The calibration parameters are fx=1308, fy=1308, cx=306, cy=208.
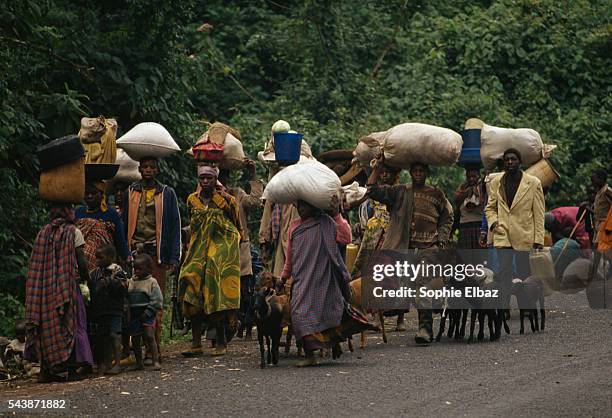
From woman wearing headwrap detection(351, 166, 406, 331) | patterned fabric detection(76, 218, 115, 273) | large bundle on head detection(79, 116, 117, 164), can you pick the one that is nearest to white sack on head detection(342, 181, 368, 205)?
woman wearing headwrap detection(351, 166, 406, 331)

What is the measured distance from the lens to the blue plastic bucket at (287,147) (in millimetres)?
14008

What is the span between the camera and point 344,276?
12.3 m

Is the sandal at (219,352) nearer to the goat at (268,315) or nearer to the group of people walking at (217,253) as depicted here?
the group of people walking at (217,253)

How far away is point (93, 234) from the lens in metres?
12.3

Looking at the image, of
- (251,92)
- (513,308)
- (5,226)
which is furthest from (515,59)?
(5,226)

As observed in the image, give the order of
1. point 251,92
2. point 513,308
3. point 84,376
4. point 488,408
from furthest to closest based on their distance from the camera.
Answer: point 251,92, point 513,308, point 84,376, point 488,408

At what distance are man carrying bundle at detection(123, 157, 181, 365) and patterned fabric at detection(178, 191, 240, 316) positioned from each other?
0.65 ft

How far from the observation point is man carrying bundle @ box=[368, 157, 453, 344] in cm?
1362

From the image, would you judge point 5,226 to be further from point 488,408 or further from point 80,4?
point 488,408

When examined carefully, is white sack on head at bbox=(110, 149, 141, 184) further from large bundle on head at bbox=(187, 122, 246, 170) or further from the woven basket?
the woven basket

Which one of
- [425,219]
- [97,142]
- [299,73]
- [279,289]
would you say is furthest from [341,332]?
[299,73]

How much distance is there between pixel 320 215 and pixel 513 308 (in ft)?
18.1

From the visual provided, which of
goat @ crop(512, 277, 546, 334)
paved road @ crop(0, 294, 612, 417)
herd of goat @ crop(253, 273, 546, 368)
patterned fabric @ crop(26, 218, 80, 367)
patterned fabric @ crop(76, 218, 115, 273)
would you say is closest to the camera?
paved road @ crop(0, 294, 612, 417)

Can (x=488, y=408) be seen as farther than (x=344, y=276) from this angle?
No
